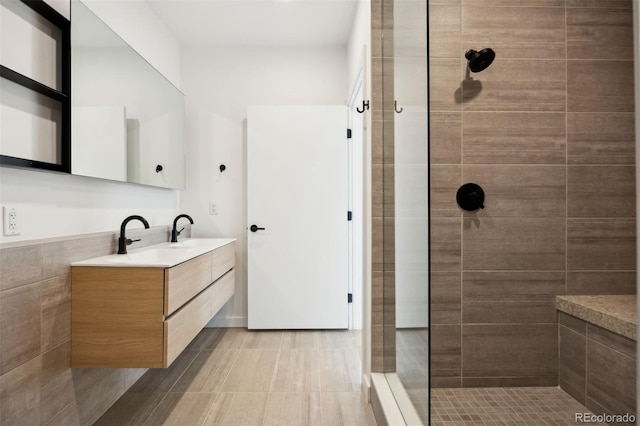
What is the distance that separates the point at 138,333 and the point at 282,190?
5.83ft

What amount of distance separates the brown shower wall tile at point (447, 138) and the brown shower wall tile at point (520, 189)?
10cm

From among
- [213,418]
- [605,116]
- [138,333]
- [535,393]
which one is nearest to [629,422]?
[535,393]

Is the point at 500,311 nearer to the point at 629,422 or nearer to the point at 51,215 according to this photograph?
the point at 629,422

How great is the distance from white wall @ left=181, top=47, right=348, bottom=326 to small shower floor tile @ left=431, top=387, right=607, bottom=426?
202cm

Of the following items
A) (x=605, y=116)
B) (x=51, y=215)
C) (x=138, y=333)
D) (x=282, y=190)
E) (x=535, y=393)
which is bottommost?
(x=535, y=393)

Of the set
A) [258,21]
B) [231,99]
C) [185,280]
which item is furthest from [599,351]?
[231,99]

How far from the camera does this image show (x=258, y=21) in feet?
9.36

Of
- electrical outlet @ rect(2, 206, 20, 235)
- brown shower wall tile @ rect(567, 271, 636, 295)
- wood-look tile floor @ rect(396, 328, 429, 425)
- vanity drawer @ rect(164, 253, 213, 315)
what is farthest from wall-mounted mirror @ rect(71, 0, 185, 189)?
brown shower wall tile @ rect(567, 271, 636, 295)

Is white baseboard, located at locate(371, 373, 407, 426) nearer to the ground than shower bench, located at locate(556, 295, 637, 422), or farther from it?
nearer to the ground

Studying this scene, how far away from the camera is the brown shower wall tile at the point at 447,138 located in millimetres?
1890

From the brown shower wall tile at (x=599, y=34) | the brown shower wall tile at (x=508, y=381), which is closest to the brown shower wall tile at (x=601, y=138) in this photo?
the brown shower wall tile at (x=599, y=34)

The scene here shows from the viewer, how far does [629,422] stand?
1457 millimetres

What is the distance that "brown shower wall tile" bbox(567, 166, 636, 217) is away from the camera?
1784 mm

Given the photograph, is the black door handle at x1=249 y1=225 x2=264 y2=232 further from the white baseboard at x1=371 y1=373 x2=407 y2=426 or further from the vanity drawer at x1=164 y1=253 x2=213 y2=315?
the white baseboard at x1=371 y1=373 x2=407 y2=426
